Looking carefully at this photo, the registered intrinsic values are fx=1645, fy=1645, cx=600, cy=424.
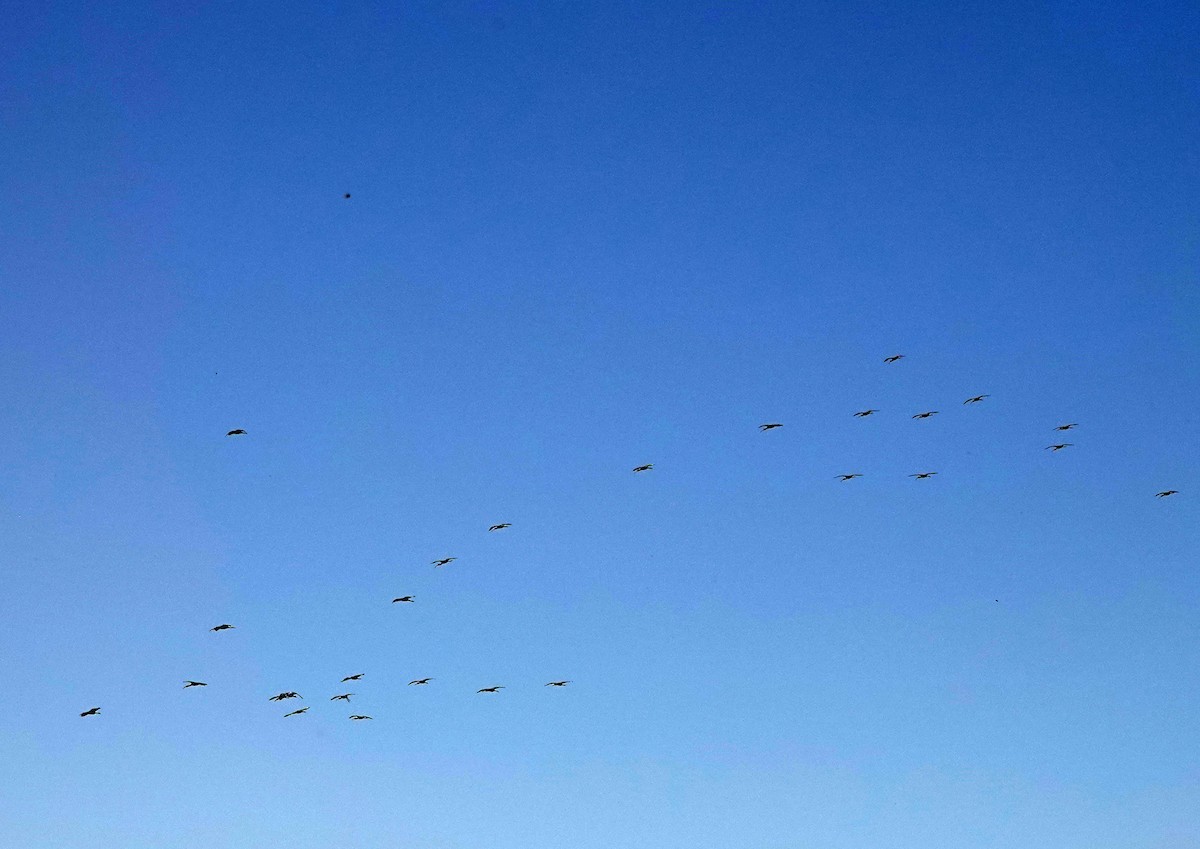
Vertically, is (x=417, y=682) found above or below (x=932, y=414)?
below

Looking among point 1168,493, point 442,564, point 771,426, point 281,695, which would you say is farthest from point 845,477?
point 281,695

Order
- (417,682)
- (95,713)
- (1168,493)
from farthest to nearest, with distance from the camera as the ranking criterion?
(417,682) → (1168,493) → (95,713)

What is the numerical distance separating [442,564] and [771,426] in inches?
1321

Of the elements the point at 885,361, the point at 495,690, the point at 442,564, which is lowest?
the point at 495,690

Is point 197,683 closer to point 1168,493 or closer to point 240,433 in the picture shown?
point 240,433

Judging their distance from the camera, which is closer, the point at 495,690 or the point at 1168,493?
the point at 1168,493

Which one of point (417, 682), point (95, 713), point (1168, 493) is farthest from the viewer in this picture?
A: point (417, 682)

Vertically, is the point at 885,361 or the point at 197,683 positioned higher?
the point at 885,361

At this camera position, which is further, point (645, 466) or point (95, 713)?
point (645, 466)

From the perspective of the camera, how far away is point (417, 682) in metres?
162

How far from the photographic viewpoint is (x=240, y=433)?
146 m

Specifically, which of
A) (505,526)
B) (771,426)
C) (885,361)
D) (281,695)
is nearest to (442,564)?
(505,526)

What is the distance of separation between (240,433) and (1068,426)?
75.6m

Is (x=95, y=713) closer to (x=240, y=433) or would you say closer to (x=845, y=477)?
(x=240, y=433)
